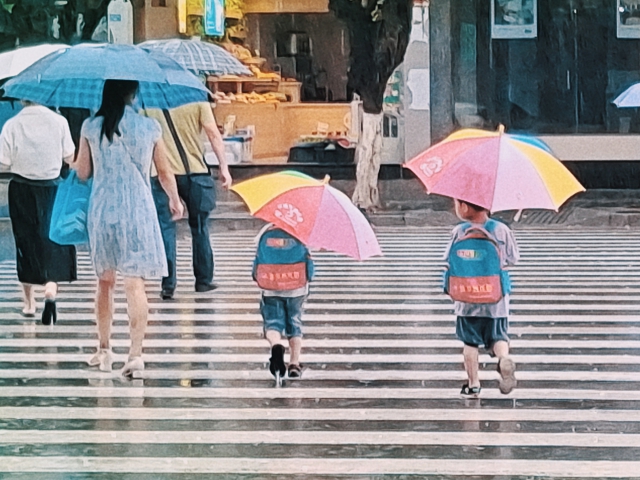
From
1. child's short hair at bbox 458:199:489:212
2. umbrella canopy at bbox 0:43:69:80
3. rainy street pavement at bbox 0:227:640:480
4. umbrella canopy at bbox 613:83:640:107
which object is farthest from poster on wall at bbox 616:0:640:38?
child's short hair at bbox 458:199:489:212

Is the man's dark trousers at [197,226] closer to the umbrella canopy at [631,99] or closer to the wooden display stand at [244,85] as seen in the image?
the umbrella canopy at [631,99]

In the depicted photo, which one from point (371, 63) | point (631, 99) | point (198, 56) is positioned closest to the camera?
point (631, 99)

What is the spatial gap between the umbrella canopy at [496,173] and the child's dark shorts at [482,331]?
73 centimetres

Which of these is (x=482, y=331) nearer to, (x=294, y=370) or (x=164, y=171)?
(x=294, y=370)

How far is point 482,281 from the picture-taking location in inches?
293

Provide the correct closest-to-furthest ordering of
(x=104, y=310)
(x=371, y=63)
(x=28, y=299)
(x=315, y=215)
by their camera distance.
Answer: (x=315, y=215)
(x=104, y=310)
(x=28, y=299)
(x=371, y=63)

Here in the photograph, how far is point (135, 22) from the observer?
77.0 ft

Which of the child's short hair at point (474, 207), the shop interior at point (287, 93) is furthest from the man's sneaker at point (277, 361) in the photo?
the shop interior at point (287, 93)

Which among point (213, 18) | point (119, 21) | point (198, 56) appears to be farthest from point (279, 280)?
point (119, 21)

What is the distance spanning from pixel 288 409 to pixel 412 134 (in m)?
15.3

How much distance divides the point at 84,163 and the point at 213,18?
1479 cm

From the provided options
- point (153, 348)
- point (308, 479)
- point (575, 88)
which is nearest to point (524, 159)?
point (308, 479)

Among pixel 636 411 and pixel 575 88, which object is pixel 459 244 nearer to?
pixel 636 411

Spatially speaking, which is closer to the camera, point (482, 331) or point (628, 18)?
point (482, 331)
